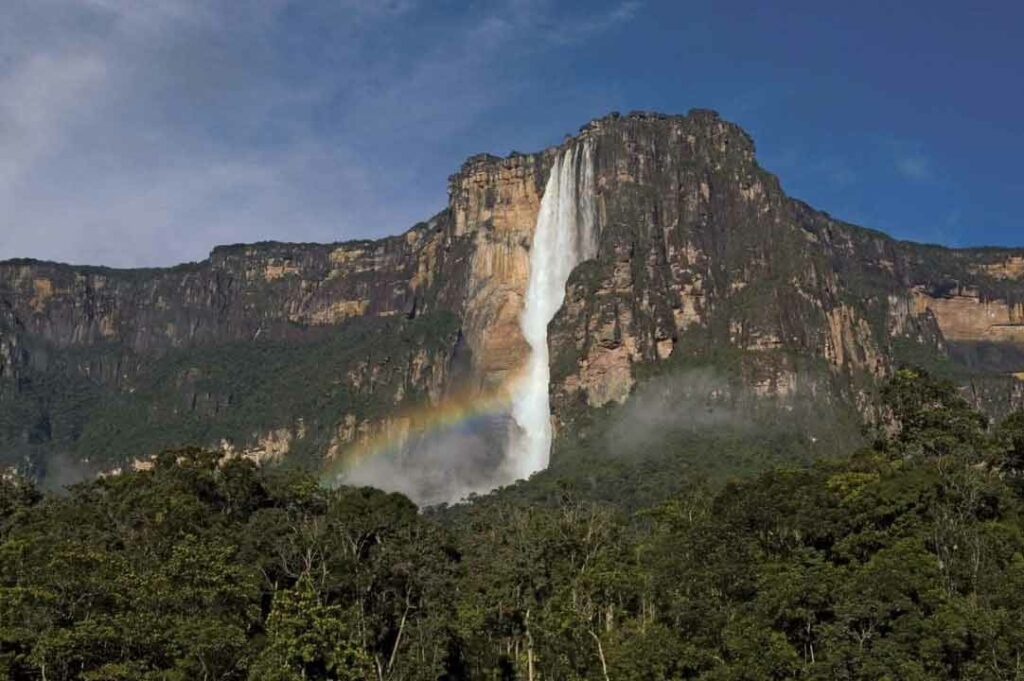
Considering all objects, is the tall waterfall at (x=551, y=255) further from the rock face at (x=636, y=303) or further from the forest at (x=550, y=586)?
the forest at (x=550, y=586)

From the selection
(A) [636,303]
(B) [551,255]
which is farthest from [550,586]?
(B) [551,255]

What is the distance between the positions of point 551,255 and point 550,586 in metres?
122

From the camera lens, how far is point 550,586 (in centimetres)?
6297

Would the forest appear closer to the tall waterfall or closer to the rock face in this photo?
the rock face

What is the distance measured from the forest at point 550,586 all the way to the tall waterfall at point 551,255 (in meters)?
96.0

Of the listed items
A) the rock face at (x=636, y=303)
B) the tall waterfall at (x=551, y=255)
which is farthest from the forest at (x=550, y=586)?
the tall waterfall at (x=551, y=255)

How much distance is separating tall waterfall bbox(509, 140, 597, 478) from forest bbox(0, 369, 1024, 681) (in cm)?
9602

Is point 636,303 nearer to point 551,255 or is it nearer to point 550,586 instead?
point 551,255

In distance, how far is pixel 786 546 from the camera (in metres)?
64.8

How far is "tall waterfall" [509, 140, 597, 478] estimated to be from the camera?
6934 inches

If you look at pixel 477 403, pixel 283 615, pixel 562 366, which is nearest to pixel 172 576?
pixel 283 615

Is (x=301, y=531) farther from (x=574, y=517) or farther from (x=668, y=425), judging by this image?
(x=668, y=425)

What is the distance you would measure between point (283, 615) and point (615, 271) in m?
120

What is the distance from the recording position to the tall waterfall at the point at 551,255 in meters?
176
